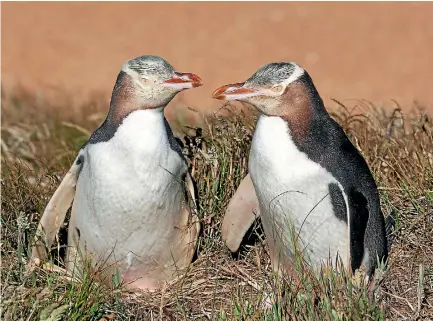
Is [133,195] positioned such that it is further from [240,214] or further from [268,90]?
[268,90]

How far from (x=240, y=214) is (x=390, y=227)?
708mm

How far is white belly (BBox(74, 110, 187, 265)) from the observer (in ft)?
13.8

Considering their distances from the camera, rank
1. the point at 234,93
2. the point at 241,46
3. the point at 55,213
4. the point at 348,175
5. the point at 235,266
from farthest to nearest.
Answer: the point at 241,46, the point at 55,213, the point at 235,266, the point at 348,175, the point at 234,93

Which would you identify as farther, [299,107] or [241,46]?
[241,46]

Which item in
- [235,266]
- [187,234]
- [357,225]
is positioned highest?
[357,225]

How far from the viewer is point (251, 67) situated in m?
10.2

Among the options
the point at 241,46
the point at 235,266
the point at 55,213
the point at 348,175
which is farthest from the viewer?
the point at 241,46

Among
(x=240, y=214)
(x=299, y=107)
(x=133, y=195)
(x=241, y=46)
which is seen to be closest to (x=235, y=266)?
(x=240, y=214)

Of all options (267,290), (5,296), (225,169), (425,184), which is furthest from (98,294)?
(425,184)

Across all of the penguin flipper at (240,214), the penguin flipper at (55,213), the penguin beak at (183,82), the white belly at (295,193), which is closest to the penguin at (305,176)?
the white belly at (295,193)

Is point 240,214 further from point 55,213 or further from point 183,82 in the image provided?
point 55,213

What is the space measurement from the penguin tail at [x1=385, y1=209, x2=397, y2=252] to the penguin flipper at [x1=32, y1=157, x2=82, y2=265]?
142 cm

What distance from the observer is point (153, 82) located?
4.18m

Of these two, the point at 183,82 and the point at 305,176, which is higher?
the point at 183,82
